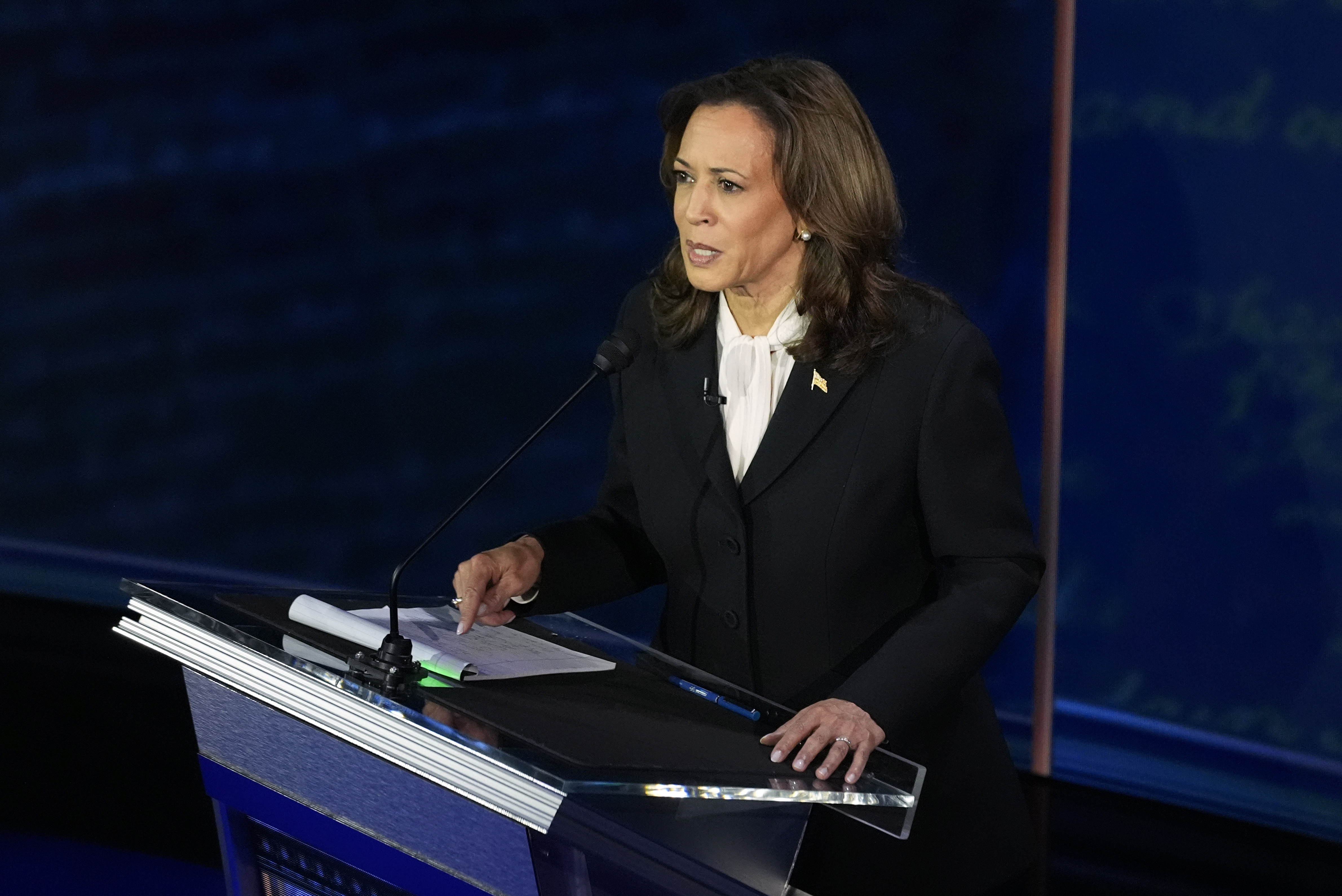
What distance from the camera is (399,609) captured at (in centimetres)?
155

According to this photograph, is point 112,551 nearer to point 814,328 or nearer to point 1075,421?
point 1075,421

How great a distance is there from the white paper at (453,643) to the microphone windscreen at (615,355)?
0.97ft

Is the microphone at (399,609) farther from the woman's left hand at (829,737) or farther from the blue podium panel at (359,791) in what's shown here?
the woman's left hand at (829,737)

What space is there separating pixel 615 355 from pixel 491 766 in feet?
1.85

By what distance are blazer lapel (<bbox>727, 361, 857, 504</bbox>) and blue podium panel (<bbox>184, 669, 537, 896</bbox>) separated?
606mm

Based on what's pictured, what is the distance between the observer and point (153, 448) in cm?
439

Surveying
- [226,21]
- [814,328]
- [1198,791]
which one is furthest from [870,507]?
Result: [226,21]

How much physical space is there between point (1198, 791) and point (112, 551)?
3.17m

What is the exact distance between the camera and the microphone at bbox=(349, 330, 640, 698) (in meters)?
1.26

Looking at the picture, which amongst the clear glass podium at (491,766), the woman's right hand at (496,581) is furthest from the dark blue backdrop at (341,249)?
the clear glass podium at (491,766)

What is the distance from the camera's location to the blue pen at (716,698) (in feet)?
4.45

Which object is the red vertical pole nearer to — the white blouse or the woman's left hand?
the white blouse

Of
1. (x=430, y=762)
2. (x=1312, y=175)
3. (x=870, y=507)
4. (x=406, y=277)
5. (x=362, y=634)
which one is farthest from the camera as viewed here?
(x=406, y=277)

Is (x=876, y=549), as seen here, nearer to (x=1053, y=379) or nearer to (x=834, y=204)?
(x=834, y=204)
